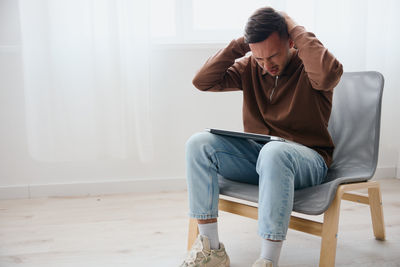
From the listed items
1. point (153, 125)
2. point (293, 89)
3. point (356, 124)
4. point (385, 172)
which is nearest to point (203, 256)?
point (293, 89)

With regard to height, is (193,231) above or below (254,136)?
below

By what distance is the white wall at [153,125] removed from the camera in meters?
2.24

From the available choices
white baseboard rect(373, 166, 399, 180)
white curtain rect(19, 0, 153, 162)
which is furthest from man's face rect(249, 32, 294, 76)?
white baseboard rect(373, 166, 399, 180)

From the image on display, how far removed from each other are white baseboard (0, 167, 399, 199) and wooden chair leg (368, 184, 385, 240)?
1.15 metres

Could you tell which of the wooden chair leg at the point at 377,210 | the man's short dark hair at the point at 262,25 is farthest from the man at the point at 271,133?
the wooden chair leg at the point at 377,210

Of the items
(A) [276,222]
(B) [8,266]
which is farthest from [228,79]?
(B) [8,266]

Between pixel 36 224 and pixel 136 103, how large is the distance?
814mm

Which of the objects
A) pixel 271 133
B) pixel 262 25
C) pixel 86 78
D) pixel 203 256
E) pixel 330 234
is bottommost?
pixel 203 256

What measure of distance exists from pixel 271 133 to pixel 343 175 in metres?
0.27

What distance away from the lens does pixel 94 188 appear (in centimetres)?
235

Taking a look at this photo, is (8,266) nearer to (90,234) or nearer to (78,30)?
(90,234)

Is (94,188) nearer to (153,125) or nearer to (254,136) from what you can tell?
(153,125)

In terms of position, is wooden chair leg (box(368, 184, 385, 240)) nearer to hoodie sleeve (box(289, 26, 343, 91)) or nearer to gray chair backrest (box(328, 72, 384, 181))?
gray chair backrest (box(328, 72, 384, 181))

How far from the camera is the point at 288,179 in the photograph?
111 cm
